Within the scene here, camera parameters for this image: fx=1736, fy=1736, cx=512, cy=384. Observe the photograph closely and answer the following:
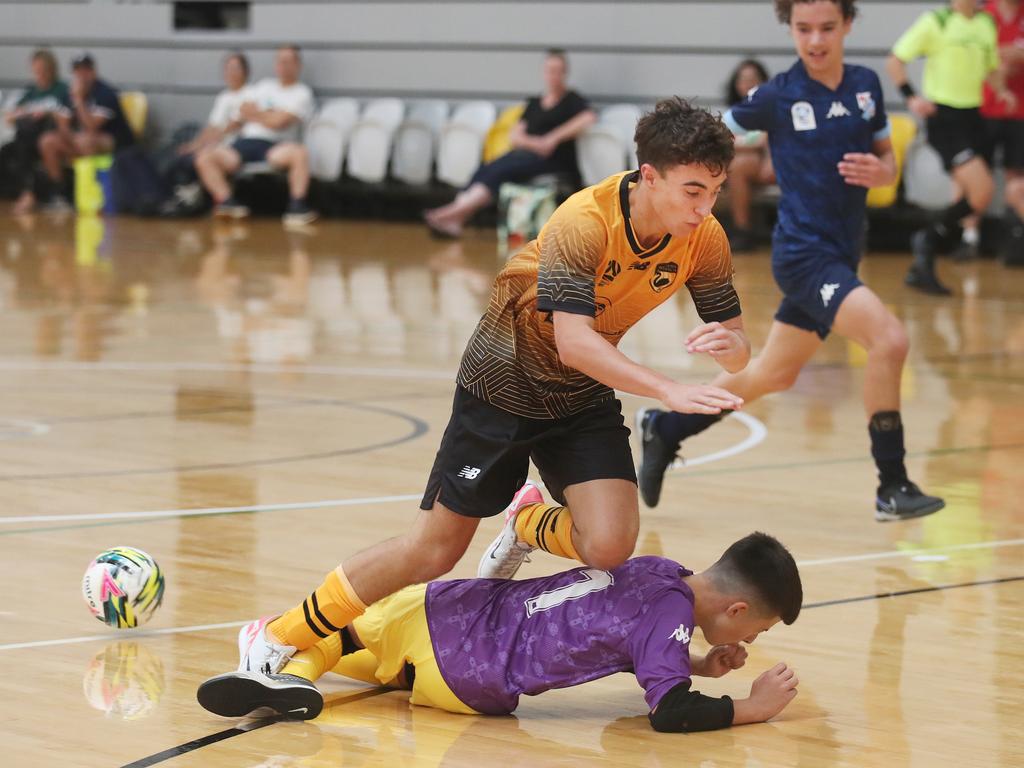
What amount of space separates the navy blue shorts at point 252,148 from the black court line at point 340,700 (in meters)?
13.0

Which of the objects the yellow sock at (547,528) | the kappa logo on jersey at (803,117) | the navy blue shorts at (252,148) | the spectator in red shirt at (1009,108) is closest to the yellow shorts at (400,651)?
the yellow sock at (547,528)

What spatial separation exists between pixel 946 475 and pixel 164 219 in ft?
41.0

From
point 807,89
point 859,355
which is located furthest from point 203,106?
point 807,89

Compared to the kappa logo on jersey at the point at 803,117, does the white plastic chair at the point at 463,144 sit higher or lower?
lower

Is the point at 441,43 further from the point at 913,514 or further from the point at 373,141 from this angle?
the point at 913,514

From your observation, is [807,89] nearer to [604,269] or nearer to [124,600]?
[604,269]

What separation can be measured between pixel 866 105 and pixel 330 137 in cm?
1150

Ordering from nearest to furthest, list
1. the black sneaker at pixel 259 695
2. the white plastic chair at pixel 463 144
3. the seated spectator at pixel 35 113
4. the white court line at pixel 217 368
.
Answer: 1. the black sneaker at pixel 259 695
2. the white court line at pixel 217 368
3. the white plastic chair at pixel 463 144
4. the seated spectator at pixel 35 113

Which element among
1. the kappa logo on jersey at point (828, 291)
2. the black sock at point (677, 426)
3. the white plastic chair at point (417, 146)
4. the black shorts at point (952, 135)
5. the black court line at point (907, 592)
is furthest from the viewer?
the white plastic chair at point (417, 146)

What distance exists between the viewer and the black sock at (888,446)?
220 inches

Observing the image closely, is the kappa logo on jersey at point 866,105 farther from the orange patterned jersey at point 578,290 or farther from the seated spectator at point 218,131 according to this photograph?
the seated spectator at point 218,131

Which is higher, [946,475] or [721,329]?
[721,329]

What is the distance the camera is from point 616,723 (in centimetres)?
372

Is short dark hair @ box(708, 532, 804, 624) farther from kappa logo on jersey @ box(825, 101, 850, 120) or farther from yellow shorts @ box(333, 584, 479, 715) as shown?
kappa logo on jersey @ box(825, 101, 850, 120)
